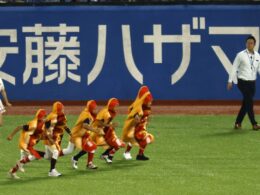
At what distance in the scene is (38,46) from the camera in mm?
25906

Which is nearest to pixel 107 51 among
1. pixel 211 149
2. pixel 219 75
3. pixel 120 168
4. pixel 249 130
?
pixel 219 75

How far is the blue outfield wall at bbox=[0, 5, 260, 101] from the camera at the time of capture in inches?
1015

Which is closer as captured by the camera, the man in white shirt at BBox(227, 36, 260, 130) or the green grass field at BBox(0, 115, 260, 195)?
the green grass field at BBox(0, 115, 260, 195)

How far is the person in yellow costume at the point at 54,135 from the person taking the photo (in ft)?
48.4

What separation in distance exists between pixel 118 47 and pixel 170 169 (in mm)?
10520

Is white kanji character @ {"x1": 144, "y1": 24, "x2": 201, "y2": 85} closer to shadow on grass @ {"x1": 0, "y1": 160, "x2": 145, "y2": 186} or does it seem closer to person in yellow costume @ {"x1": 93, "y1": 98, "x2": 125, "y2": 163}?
shadow on grass @ {"x1": 0, "y1": 160, "x2": 145, "y2": 186}

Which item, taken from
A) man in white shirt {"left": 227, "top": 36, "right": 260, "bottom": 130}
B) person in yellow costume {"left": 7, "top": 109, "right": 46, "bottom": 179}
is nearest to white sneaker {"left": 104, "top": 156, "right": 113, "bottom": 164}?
person in yellow costume {"left": 7, "top": 109, "right": 46, "bottom": 179}

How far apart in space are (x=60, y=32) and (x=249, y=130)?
23.9ft

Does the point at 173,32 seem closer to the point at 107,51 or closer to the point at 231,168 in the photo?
the point at 107,51

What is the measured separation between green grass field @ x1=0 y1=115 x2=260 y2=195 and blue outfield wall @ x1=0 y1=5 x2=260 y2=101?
521cm

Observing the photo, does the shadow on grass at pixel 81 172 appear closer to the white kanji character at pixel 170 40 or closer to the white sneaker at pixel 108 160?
the white sneaker at pixel 108 160

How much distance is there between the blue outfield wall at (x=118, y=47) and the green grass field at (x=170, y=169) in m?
5.21

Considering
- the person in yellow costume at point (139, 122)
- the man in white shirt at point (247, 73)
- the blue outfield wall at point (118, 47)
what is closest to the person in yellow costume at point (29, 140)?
the person in yellow costume at point (139, 122)

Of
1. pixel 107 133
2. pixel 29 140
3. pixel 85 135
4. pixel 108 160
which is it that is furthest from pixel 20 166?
pixel 108 160
